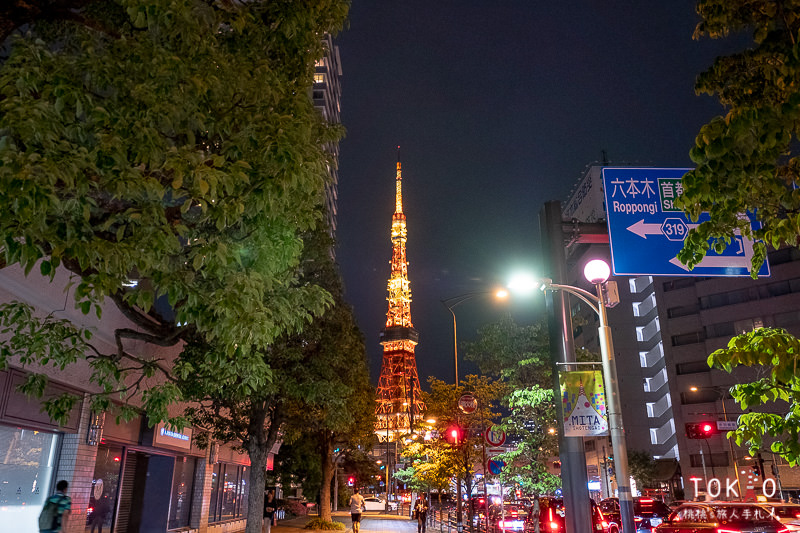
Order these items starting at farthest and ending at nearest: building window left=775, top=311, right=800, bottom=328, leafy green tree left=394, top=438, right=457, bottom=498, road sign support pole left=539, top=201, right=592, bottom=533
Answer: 1. building window left=775, top=311, right=800, bottom=328
2. leafy green tree left=394, top=438, right=457, bottom=498
3. road sign support pole left=539, top=201, right=592, bottom=533

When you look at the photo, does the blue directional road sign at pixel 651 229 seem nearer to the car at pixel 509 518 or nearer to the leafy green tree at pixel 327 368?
the leafy green tree at pixel 327 368

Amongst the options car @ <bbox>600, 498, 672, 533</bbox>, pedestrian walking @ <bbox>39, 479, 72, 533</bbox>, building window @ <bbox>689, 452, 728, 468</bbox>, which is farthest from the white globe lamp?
building window @ <bbox>689, 452, 728, 468</bbox>

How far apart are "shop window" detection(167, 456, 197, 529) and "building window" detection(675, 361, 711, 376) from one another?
54.4 metres

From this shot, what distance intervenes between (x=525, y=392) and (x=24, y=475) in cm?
1589

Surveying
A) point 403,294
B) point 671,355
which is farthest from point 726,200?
point 403,294

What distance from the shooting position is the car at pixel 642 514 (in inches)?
906

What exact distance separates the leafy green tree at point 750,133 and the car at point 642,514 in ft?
69.0

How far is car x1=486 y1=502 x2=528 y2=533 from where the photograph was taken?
2657 cm

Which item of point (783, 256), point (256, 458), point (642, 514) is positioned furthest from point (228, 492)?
point (783, 256)

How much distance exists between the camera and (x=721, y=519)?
14562 mm

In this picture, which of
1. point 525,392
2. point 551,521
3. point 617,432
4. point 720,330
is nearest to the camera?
point 617,432

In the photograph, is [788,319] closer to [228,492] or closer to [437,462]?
[437,462]

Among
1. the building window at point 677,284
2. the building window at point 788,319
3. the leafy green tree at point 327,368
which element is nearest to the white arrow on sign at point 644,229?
the leafy green tree at point 327,368

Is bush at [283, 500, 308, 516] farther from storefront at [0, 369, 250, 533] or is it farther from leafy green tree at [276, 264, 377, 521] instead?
leafy green tree at [276, 264, 377, 521]
